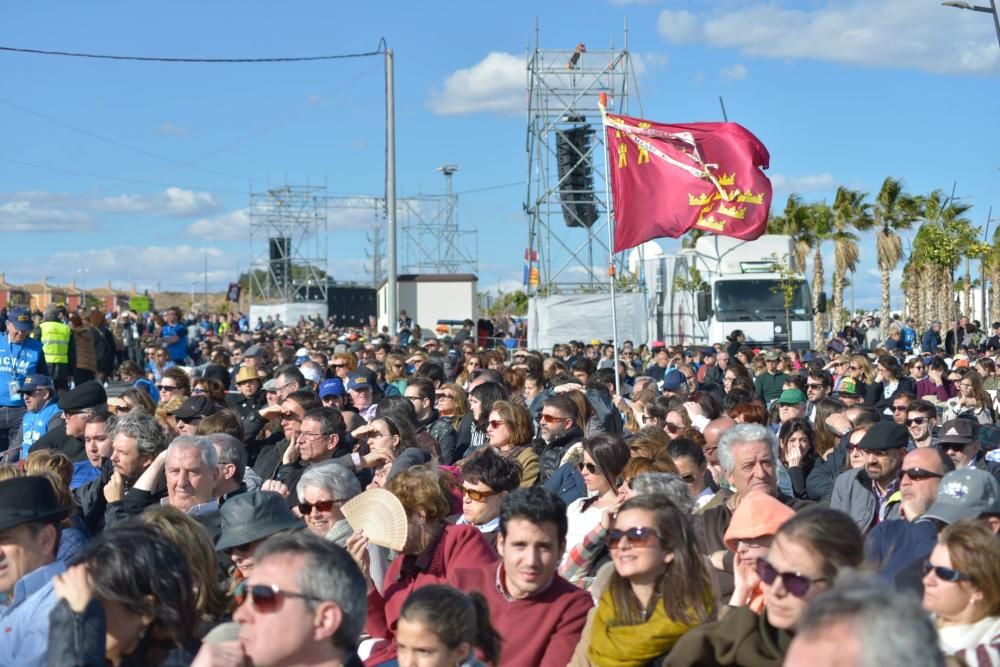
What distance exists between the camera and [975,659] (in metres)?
3.98

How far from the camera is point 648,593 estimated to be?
4.87 metres

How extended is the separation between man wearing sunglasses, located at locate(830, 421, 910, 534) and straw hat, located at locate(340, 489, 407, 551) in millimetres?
3176

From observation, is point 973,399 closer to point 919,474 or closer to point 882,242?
point 919,474

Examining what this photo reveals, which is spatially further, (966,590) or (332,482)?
(332,482)

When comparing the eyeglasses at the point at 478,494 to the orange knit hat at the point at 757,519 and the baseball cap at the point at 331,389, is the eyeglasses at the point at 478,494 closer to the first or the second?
the orange knit hat at the point at 757,519

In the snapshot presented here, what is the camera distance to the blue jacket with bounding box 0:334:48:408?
13.9 m

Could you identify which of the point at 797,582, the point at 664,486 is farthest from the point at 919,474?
the point at 797,582

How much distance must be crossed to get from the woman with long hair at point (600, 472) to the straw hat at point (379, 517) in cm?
137

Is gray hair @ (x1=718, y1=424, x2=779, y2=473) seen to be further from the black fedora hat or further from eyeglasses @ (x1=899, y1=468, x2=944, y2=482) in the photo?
the black fedora hat

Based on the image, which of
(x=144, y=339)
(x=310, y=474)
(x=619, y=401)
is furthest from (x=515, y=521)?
(x=144, y=339)

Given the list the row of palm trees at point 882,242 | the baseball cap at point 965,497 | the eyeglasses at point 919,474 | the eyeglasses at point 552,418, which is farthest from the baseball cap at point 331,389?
the row of palm trees at point 882,242

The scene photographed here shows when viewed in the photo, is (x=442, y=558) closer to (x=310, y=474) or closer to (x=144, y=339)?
(x=310, y=474)

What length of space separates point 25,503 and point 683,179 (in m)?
12.2

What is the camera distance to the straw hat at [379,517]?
561 centimetres
